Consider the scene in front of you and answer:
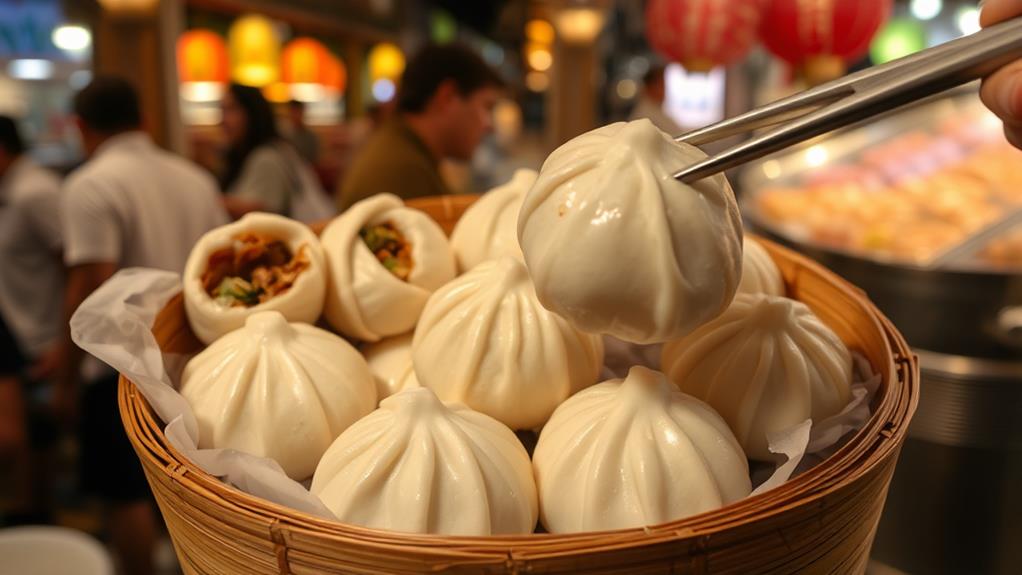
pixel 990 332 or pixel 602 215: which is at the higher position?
pixel 602 215

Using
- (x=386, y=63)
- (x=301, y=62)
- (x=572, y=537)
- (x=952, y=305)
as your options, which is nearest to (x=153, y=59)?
(x=301, y=62)

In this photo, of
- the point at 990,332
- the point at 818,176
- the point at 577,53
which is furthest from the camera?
the point at 577,53

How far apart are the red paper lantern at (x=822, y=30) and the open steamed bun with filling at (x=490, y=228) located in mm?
2191

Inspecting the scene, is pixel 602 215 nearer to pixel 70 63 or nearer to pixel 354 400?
pixel 354 400

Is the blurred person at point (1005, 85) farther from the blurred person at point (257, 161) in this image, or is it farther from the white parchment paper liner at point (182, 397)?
the blurred person at point (257, 161)

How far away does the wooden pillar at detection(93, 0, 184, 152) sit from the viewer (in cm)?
486

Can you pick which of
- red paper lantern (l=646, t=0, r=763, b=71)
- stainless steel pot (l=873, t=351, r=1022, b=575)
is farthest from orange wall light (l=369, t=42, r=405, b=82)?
stainless steel pot (l=873, t=351, r=1022, b=575)

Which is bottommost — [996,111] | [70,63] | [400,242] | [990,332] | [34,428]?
[34,428]

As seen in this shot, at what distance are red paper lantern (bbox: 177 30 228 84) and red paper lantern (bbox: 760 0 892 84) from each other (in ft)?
17.9

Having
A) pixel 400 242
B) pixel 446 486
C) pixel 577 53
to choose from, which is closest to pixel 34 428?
pixel 400 242

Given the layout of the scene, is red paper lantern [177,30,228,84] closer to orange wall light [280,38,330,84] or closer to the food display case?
orange wall light [280,38,330,84]

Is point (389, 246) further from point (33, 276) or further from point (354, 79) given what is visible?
point (354, 79)

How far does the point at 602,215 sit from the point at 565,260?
63 mm

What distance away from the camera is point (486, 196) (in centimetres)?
145
